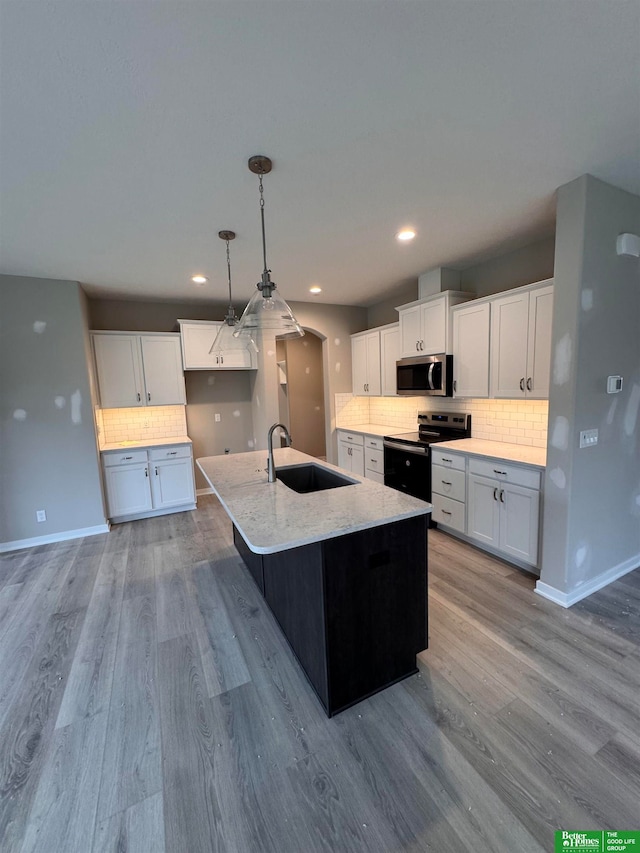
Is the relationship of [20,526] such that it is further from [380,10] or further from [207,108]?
[380,10]

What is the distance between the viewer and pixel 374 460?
4516 mm

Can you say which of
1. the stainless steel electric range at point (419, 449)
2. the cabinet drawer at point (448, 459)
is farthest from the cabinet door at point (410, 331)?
the cabinet drawer at point (448, 459)

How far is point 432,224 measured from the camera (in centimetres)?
268

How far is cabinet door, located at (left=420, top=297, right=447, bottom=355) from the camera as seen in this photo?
3621mm

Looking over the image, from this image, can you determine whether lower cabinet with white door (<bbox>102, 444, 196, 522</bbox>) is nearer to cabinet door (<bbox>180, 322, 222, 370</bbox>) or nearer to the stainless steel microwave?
cabinet door (<bbox>180, 322, 222, 370</bbox>)

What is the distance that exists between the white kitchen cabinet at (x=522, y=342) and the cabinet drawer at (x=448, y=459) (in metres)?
0.65

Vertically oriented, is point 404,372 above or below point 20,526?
above

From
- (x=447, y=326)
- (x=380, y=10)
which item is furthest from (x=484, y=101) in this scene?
(x=447, y=326)

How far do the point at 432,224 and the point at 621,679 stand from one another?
302cm

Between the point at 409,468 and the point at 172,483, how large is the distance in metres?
2.88

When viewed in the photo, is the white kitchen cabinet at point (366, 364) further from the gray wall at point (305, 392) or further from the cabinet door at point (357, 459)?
the gray wall at point (305, 392)

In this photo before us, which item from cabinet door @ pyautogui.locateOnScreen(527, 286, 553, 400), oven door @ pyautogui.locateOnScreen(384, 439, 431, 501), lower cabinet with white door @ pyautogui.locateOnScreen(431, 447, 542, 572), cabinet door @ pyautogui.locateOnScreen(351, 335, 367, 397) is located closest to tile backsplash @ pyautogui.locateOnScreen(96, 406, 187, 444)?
cabinet door @ pyautogui.locateOnScreen(351, 335, 367, 397)

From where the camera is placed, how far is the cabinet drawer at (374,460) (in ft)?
14.4

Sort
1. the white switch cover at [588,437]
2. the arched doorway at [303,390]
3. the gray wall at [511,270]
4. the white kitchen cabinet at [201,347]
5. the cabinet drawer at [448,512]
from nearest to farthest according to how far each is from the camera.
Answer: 1. the white switch cover at [588,437]
2. the gray wall at [511,270]
3. the cabinet drawer at [448,512]
4. the white kitchen cabinet at [201,347]
5. the arched doorway at [303,390]
